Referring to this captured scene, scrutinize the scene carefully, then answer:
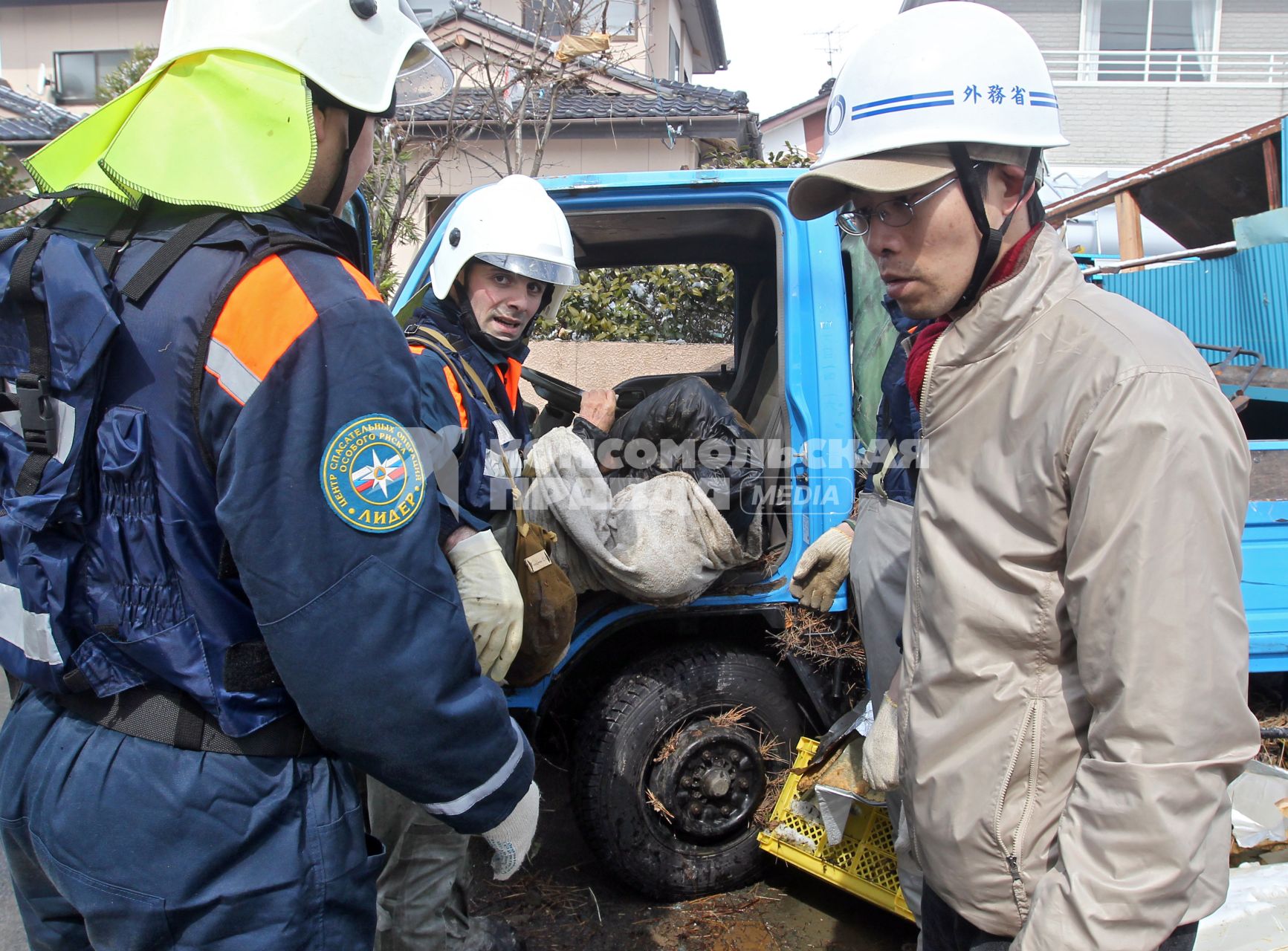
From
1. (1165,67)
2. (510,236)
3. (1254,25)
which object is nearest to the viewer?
(510,236)

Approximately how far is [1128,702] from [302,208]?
1.23 m

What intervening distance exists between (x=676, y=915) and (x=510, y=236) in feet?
6.82

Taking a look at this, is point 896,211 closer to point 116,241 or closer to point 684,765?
point 116,241

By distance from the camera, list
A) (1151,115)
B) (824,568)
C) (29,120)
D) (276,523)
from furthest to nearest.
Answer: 1. (1151,115)
2. (29,120)
3. (824,568)
4. (276,523)

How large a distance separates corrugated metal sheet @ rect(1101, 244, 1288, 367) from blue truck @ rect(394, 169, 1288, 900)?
89 centimetres

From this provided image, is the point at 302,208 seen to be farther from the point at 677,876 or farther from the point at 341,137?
the point at 677,876

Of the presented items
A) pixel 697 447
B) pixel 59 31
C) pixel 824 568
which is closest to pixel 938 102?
pixel 824 568

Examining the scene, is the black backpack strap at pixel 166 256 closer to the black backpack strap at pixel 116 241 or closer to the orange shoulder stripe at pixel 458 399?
the black backpack strap at pixel 116 241

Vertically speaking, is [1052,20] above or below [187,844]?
above

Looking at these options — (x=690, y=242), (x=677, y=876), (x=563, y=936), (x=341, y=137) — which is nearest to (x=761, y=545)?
(x=677, y=876)

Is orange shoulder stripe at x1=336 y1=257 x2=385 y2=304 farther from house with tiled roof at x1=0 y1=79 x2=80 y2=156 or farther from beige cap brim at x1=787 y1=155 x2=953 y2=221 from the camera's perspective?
house with tiled roof at x1=0 y1=79 x2=80 y2=156

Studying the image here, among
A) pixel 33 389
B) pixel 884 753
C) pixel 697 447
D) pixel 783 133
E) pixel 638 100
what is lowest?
pixel 884 753

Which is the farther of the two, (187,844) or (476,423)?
(476,423)

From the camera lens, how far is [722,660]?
271 cm
